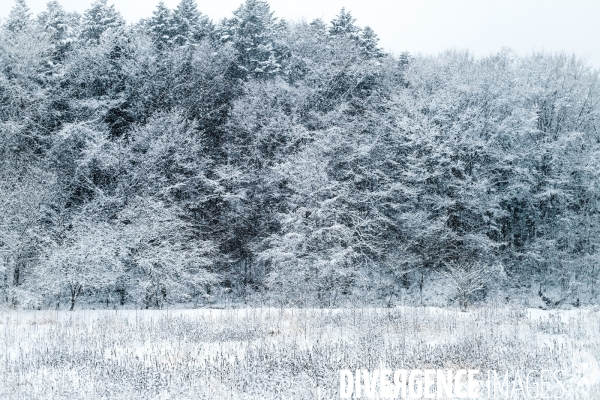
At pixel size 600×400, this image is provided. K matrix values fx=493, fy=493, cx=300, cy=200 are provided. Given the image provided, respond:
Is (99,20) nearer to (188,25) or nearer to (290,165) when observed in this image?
(188,25)

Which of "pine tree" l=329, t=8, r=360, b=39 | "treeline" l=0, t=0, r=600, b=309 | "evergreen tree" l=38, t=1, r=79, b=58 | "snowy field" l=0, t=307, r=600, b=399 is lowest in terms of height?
"snowy field" l=0, t=307, r=600, b=399

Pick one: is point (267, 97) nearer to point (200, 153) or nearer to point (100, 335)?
point (200, 153)

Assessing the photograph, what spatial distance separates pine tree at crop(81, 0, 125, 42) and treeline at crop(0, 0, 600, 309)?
116 millimetres

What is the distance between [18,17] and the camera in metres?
29.2

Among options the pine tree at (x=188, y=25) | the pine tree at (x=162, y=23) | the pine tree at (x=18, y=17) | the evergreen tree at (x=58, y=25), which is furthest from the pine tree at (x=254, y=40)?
the pine tree at (x=18, y=17)

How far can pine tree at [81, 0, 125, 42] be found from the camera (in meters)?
29.8

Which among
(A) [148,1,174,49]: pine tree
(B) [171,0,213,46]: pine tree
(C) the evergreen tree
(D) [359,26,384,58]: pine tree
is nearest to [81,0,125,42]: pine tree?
(C) the evergreen tree

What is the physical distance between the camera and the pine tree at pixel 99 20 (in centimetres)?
2981

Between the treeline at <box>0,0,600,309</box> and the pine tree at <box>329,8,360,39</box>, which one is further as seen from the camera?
the pine tree at <box>329,8,360,39</box>

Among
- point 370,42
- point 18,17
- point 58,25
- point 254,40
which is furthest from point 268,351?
point 370,42

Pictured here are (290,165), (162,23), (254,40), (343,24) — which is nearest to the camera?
(290,165)

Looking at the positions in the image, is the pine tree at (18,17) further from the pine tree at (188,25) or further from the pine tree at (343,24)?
the pine tree at (343,24)

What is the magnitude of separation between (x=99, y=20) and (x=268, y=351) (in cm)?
2872

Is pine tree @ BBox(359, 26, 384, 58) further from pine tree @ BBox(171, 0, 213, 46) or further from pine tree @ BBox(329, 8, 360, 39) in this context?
pine tree @ BBox(171, 0, 213, 46)
